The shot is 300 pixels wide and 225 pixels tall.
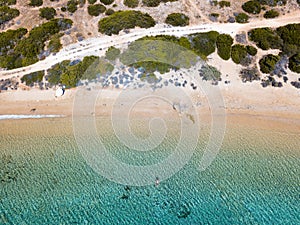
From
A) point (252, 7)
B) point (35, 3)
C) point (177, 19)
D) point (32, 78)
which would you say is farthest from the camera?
point (35, 3)

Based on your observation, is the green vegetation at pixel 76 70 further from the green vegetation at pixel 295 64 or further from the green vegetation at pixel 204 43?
the green vegetation at pixel 295 64

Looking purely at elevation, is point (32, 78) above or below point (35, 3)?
below

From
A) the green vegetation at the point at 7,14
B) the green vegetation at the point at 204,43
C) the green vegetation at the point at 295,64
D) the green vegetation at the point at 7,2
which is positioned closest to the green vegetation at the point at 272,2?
the green vegetation at the point at 204,43

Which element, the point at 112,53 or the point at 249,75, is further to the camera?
the point at 112,53

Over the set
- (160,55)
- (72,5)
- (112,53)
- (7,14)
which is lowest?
(160,55)

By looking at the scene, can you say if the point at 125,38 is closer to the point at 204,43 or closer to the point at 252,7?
the point at 204,43

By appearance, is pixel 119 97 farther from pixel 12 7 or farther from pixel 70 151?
pixel 12 7

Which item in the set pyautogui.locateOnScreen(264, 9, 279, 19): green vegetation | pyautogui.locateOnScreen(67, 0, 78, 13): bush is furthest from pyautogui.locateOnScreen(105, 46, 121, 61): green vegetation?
pyautogui.locateOnScreen(264, 9, 279, 19): green vegetation

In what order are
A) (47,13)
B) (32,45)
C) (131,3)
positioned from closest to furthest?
1. (32,45)
2. (47,13)
3. (131,3)

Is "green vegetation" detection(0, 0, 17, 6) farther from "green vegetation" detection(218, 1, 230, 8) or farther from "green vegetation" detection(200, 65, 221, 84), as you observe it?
"green vegetation" detection(218, 1, 230, 8)

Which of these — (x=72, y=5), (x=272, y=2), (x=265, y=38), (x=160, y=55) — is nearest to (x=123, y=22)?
(x=160, y=55)

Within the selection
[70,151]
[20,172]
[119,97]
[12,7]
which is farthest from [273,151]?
[12,7]
